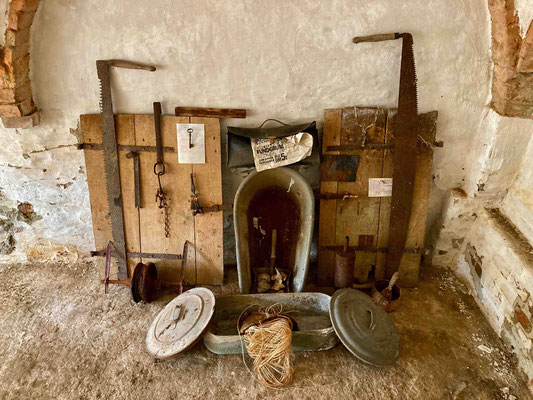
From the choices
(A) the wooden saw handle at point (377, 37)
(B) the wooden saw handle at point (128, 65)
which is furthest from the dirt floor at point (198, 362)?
(A) the wooden saw handle at point (377, 37)

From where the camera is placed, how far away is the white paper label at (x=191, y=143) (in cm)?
295

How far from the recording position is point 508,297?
265 cm

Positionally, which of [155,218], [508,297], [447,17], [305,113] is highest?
[447,17]

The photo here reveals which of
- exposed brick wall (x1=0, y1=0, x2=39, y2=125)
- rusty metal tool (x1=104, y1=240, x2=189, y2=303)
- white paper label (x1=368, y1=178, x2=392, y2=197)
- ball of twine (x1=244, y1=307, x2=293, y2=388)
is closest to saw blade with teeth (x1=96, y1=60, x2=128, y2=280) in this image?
rusty metal tool (x1=104, y1=240, x2=189, y2=303)

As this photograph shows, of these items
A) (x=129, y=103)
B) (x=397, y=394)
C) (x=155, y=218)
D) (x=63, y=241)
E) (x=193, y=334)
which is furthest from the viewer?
(x=63, y=241)

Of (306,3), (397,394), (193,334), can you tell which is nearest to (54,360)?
(193,334)

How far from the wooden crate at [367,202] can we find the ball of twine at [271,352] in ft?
3.04

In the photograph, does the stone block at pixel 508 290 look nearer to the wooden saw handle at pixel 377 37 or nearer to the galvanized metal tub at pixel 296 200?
the galvanized metal tub at pixel 296 200

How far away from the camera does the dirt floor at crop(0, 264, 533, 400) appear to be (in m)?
2.39

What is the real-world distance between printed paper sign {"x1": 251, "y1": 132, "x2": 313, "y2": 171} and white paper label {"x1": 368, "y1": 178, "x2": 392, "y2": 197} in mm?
561

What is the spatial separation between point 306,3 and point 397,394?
2528mm

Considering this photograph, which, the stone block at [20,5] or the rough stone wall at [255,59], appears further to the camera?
the rough stone wall at [255,59]

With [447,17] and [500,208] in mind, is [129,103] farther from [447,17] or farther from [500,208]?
[500,208]

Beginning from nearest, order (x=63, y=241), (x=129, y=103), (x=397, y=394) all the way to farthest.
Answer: (x=397, y=394) < (x=129, y=103) < (x=63, y=241)
